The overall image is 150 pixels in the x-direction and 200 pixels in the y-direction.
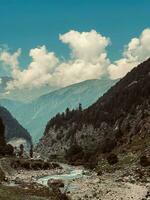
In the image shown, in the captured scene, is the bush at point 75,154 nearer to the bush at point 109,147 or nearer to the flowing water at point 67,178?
the bush at point 109,147

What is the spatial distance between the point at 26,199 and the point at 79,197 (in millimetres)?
15709

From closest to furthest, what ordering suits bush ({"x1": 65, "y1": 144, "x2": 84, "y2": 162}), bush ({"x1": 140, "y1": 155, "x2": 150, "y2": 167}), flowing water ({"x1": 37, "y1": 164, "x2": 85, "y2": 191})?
1. flowing water ({"x1": 37, "y1": 164, "x2": 85, "y2": 191})
2. bush ({"x1": 140, "y1": 155, "x2": 150, "y2": 167})
3. bush ({"x1": 65, "y1": 144, "x2": 84, "y2": 162})

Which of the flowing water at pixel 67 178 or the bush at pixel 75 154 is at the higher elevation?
the bush at pixel 75 154

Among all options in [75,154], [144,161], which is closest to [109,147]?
[75,154]

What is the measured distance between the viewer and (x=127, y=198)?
61812 mm

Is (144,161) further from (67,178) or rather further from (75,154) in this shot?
(75,154)

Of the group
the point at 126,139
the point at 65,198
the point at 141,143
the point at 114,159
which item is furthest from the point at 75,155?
the point at 65,198

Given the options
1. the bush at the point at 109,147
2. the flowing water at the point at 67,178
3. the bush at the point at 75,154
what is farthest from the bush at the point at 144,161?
the bush at the point at 75,154

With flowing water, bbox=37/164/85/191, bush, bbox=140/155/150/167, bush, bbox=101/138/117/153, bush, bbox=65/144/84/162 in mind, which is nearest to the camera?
flowing water, bbox=37/164/85/191

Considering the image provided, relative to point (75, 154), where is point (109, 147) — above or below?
above

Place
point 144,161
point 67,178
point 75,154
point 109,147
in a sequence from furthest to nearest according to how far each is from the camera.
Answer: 1. point 75,154
2. point 109,147
3. point 144,161
4. point 67,178

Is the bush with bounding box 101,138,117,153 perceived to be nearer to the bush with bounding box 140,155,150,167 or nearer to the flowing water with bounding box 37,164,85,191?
the flowing water with bounding box 37,164,85,191

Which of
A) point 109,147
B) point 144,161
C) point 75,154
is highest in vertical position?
point 109,147

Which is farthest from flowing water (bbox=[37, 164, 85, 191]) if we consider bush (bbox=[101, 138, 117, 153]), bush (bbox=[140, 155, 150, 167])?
bush (bbox=[101, 138, 117, 153])
